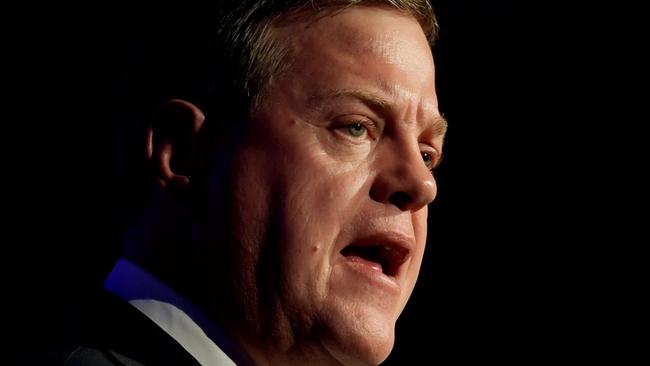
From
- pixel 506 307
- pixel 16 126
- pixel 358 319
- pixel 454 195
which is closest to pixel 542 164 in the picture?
pixel 454 195

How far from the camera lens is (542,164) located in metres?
2.42

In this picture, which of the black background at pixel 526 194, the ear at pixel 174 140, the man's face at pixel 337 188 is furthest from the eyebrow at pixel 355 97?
the black background at pixel 526 194

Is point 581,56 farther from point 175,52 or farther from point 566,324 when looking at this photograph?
point 175,52

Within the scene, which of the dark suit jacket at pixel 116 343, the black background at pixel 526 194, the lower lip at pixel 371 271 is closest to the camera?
the dark suit jacket at pixel 116 343

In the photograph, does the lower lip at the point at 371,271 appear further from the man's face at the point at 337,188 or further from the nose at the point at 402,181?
the nose at the point at 402,181

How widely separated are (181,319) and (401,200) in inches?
16.9

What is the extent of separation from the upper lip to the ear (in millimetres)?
328

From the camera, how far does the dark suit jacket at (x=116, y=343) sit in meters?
1.13

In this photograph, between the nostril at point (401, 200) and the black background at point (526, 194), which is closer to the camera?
the nostril at point (401, 200)

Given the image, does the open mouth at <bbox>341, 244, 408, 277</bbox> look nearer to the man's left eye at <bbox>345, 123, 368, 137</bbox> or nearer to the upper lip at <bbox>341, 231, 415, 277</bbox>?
the upper lip at <bbox>341, 231, 415, 277</bbox>

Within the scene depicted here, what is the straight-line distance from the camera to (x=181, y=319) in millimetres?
1235

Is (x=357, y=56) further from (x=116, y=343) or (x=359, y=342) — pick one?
(x=116, y=343)

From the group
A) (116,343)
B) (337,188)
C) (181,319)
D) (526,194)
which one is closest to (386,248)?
(337,188)

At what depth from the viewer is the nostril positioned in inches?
51.4
